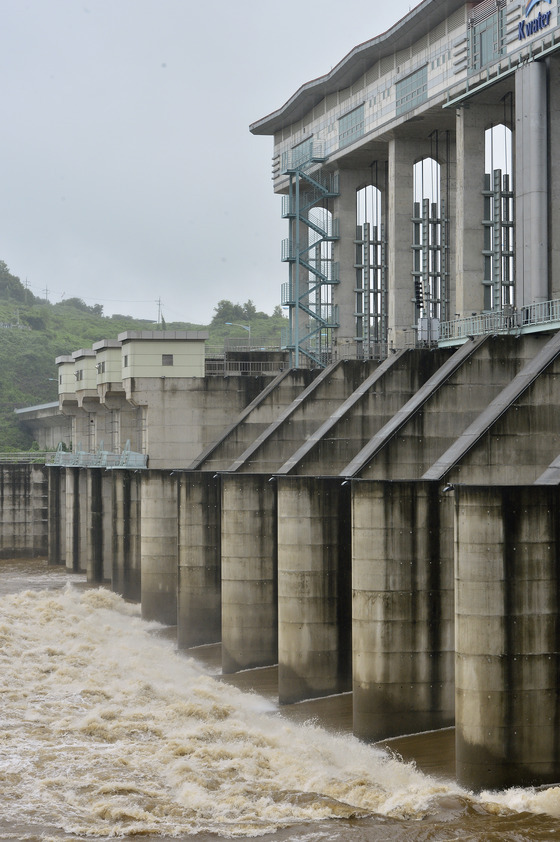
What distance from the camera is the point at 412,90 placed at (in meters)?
39.8

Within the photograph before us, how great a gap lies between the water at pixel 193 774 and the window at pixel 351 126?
20.5 m

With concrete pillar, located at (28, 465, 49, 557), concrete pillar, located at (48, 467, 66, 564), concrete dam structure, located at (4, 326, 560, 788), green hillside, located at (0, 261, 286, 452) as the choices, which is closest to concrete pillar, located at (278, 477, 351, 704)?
concrete dam structure, located at (4, 326, 560, 788)

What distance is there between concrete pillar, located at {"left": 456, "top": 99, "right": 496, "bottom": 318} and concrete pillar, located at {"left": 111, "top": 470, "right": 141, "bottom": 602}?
1815 cm

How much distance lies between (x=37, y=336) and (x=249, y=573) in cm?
11215

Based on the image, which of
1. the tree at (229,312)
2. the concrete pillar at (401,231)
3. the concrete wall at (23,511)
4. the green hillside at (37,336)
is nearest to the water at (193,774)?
the concrete pillar at (401,231)

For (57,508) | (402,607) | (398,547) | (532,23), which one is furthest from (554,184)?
(57,508)

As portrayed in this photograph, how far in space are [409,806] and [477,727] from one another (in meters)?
1.90

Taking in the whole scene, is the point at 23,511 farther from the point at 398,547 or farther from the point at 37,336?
the point at 37,336

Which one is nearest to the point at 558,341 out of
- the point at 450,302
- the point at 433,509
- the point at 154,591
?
the point at 433,509

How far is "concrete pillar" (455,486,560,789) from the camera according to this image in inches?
800

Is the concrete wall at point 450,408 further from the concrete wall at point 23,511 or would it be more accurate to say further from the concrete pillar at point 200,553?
the concrete wall at point 23,511

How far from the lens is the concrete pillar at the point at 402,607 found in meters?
24.7

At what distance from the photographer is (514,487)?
20.3m

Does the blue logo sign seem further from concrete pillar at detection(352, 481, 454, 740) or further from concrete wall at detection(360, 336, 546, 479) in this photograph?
concrete pillar at detection(352, 481, 454, 740)
